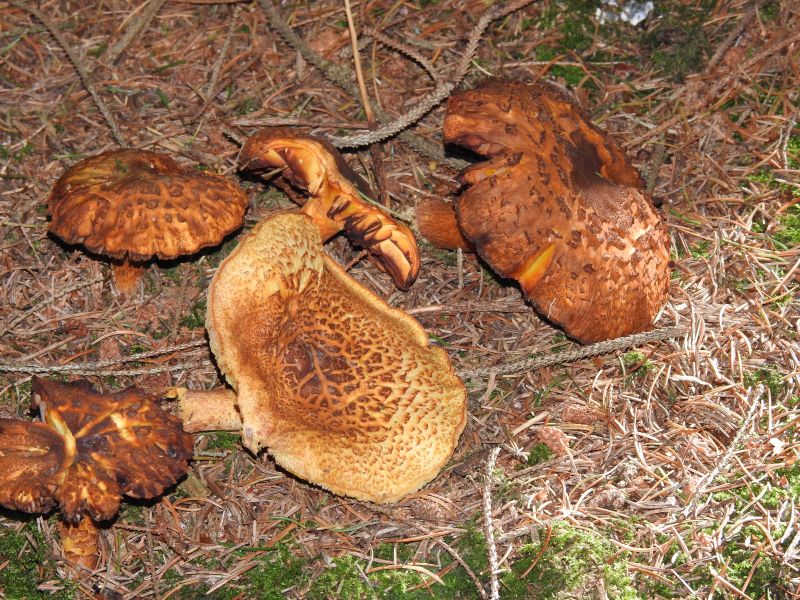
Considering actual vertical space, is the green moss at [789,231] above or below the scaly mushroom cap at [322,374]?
above

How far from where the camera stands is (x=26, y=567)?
314 cm

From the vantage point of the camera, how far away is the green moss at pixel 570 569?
10.2 ft

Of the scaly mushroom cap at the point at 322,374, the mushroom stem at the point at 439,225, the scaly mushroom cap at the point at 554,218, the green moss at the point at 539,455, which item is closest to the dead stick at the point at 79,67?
the scaly mushroom cap at the point at 322,374

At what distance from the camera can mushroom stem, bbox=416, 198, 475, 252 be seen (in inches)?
152

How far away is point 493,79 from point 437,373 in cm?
147

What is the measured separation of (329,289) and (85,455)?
1264mm

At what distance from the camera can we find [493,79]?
366 cm

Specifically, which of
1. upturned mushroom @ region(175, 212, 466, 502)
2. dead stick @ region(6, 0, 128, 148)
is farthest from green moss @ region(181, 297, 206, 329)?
dead stick @ region(6, 0, 128, 148)

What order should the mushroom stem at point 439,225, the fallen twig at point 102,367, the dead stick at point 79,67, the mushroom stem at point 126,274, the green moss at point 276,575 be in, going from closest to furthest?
the green moss at point 276,575, the fallen twig at point 102,367, the mushroom stem at point 126,274, the mushroom stem at point 439,225, the dead stick at point 79,67

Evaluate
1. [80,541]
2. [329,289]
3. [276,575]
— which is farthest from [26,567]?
[329,289]

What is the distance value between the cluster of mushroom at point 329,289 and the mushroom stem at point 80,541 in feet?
0.03

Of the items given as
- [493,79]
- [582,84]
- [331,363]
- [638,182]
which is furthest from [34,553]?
[582,84]

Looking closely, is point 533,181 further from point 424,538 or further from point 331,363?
point 424,538

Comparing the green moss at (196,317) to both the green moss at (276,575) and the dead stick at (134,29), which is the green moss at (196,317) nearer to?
the green moss at (276,575)
